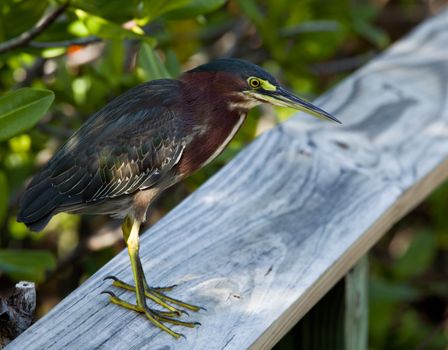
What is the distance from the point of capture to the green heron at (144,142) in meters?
2.54

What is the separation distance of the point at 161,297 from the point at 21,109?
2.18 feet

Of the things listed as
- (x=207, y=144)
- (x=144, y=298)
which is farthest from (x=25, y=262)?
(x=144, y=298)

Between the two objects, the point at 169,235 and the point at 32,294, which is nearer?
the point at 32,294

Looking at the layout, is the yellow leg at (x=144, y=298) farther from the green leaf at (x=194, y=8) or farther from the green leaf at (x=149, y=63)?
the green leaf at (x=194, y=8)

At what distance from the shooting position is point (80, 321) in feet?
6.97

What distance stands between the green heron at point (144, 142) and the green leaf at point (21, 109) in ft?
0.43

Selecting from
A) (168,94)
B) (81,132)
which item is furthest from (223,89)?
(81,132)

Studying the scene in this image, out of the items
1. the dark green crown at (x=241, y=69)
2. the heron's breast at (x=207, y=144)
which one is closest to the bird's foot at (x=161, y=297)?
the heron's breast at (x=207, y=144)

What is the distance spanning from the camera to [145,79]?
3.42m

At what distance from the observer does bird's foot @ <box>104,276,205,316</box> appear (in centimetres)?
228

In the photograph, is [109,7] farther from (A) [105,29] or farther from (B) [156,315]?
(B) [156,315]

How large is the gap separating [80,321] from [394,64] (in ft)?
6.92

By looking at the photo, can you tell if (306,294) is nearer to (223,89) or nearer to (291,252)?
(291,252)

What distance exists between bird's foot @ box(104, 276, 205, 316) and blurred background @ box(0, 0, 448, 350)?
0.53 metres
